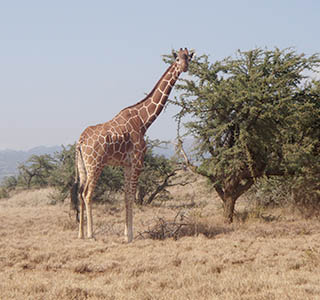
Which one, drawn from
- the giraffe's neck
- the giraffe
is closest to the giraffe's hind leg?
the giraffe

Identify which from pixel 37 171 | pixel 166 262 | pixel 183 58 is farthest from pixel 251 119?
pixel 37 171

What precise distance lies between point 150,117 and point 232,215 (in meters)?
4.94

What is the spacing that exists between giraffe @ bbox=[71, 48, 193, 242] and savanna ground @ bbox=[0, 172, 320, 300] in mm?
1168

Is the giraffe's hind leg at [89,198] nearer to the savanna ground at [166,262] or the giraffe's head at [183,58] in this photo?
the savanna ground at [166,262]

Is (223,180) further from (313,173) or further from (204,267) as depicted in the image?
(204,267)

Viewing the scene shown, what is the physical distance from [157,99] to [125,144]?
1639 mm

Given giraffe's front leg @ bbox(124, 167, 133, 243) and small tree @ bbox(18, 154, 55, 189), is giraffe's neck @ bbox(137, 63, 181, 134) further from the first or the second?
small tree @ bbox(18, 154, 55, 189)

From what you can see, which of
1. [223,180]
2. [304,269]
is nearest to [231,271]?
[304,269]

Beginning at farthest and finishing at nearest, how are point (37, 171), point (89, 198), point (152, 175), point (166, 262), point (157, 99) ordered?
point (37, 171), point (152, 175), point (157, 99), point (89, 198), point (166, 262)

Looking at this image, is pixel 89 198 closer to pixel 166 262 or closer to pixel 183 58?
pixel 166 262

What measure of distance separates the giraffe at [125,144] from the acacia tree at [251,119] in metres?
2.01

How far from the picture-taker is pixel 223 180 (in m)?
14.0

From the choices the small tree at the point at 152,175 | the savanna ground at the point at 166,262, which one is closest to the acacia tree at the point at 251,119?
the savanna ground at the point at 166,262

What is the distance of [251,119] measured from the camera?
42.5ft
